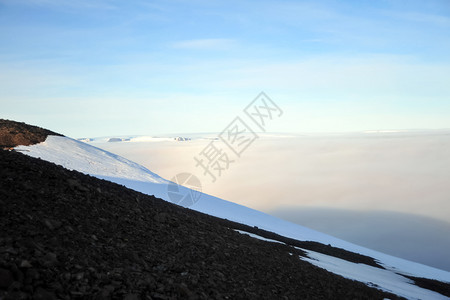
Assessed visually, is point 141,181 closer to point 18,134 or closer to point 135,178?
point 135,178

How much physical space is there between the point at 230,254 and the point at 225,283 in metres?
3.06

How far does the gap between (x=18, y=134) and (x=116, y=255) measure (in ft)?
110

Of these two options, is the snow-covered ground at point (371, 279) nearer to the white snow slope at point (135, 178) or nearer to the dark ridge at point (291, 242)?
the dark ridge at point (291, 242)

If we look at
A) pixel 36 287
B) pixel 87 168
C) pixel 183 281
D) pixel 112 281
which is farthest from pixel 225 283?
pixel 87 168

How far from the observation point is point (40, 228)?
8227 millimetres

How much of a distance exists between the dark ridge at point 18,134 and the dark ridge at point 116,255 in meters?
24.5

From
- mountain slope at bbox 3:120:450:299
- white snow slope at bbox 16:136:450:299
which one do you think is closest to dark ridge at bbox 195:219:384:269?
mountain slope at bbox 3:120:450:299

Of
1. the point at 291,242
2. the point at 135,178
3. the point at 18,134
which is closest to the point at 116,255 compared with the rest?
the point at 291,242

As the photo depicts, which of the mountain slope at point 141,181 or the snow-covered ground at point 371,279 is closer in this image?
the snow-covered ground at point 371,279

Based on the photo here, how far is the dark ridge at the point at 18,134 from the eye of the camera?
3425 centimetres

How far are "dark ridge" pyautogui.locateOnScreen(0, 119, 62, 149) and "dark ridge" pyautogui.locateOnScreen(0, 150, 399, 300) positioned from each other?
80.5 feet

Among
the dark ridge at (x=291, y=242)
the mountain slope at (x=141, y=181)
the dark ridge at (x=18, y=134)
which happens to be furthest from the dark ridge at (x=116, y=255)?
the dark ridge at (x=18, y=134)

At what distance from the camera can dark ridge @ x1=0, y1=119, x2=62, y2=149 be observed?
3425 centimetres

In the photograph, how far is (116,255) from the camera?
337 inches
